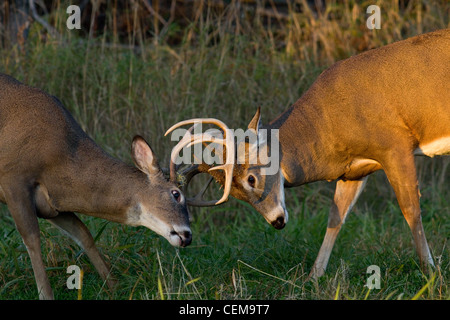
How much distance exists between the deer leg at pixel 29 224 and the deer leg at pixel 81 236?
1.66 ft

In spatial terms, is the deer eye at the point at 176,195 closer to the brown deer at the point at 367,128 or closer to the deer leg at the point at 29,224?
the brown deer at the point at 367,128

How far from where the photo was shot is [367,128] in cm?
610

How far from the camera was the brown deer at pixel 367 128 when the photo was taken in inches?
239

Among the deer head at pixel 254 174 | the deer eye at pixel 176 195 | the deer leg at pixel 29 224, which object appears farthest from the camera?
the deer head at pixel 254 174

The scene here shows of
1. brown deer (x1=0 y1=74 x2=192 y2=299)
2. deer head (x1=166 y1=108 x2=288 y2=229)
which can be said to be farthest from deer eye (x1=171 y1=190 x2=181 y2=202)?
deer head (x1=166 y1=108 x2=288 y2=229)

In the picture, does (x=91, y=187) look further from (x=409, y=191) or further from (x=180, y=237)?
(x=409, y=191)

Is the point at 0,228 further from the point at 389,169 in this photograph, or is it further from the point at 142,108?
the point at 389,169

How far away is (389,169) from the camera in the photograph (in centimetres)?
610

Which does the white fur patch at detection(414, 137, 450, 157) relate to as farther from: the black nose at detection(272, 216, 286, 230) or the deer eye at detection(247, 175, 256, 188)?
the deer eye at detection(247, 175, 256, 188)

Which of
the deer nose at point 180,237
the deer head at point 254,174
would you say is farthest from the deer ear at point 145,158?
the deer nose at point 180,237
